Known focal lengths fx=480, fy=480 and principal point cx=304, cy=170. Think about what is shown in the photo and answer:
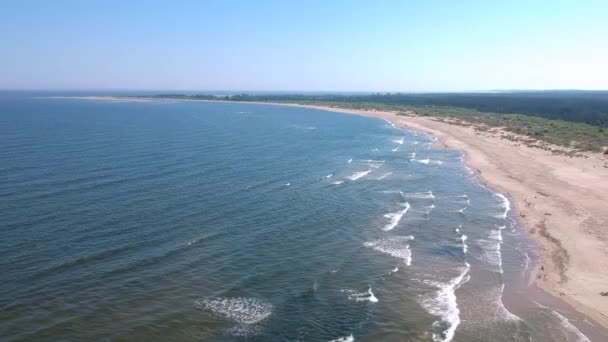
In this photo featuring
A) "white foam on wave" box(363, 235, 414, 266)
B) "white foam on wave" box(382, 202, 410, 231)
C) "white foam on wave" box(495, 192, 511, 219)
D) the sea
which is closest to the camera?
the sea

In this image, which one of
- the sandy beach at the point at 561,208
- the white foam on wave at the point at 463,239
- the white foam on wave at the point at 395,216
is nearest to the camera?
the sandy beach at the point at 561,208

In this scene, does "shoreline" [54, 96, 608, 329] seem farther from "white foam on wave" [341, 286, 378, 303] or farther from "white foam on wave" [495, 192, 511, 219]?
"white foam on wave" [341, 286, 378, 303]

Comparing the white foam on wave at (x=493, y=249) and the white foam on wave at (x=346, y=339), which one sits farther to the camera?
the white foam on wave at (x=493, y=249)

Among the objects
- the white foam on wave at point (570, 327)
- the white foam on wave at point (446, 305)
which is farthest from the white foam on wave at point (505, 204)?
the white foam on wave at point (570, 327)

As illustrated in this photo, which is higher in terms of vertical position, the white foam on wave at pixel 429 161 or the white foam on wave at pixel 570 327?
the white foam on wave at pixel 570 327

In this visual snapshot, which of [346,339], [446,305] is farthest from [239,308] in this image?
[446,305]

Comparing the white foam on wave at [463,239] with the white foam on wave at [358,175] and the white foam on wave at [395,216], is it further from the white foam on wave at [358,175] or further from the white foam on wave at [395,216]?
the white foam on wave at [358,175]

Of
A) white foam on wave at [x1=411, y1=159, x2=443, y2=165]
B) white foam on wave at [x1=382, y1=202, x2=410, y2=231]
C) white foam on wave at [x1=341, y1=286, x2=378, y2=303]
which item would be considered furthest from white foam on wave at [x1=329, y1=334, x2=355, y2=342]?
white foam on wave at [x1=411, y1=159, x2=443, y2=165]
